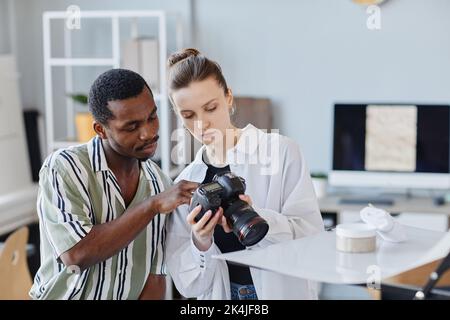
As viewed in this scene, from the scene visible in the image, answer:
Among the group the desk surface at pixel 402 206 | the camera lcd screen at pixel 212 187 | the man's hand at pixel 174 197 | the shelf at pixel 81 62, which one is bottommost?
the desk surface at pixel 402 206

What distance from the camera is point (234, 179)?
91 centimetres

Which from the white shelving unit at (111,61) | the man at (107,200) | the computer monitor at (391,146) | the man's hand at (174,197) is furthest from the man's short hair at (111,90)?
the computer monitor at (391,146)

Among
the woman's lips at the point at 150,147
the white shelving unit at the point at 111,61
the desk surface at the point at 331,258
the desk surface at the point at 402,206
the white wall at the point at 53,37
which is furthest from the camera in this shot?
the white wall at the point at 53,37

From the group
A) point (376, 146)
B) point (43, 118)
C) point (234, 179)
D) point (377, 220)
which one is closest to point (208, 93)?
point (234, 179)

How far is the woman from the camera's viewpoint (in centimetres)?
98

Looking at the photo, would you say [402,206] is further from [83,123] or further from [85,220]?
[85,220]

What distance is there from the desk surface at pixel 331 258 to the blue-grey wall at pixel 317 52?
4.53 feet

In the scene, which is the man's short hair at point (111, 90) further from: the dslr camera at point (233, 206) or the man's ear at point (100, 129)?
the dslr camera at point (233, 206)

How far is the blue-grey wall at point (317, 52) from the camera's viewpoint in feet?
7.41

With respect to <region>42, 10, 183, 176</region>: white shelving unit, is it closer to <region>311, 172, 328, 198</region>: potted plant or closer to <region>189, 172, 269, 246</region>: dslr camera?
<region>311, 172, 328, 198</region>: potted plant

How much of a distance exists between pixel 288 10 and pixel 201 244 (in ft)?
4.89

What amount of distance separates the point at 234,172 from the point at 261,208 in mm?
60

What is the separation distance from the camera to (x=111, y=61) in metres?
2.31
